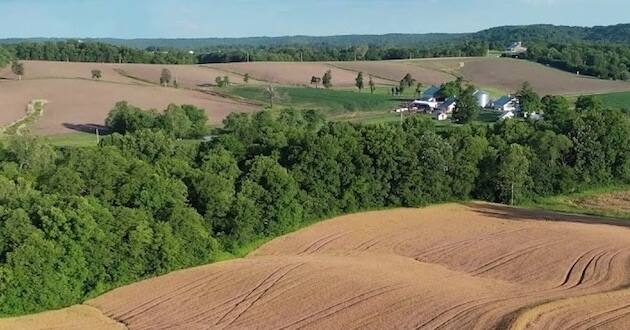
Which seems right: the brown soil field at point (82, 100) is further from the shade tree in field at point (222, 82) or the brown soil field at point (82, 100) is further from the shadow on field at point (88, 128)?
the shade tree in field at point (222, 82)

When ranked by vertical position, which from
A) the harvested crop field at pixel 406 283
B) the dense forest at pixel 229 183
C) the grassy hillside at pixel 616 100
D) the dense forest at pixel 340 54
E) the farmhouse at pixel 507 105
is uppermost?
the dense forest at pixel 340 54

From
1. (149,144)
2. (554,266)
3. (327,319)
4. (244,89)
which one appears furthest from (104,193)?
(244,89)

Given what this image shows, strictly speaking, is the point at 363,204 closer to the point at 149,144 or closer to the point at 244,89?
the point at 149,144

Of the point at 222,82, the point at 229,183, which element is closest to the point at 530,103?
the point at 222,82

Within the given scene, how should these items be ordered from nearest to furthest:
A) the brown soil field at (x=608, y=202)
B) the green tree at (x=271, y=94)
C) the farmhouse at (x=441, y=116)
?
the brown soil field at (x=608, y=202) < the farmhouse at (x=441, y=116) < the green tree at (x=271, y=94)

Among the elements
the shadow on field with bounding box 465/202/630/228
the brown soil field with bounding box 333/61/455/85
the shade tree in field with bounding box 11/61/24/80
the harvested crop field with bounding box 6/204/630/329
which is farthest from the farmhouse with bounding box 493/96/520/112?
the shade tree in field with bounding box 11/61/24/80

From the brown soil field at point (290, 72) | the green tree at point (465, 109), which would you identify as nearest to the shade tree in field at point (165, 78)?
the brown soil field at point (290, 72)

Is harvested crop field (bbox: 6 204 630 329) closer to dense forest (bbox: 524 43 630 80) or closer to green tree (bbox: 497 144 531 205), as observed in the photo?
green tree (bbox: 497 144 531 205)
